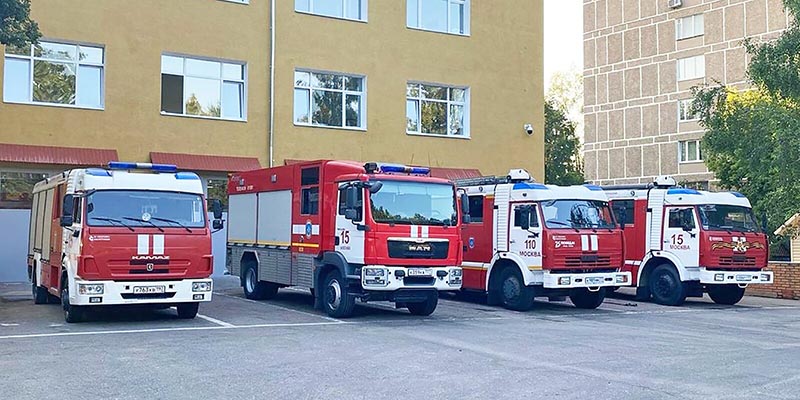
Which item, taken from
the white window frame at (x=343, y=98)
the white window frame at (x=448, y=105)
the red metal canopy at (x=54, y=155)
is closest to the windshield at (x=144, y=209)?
the red metal canopy at (x=54, y=155)

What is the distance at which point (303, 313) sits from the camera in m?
16.7

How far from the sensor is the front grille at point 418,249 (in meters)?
15.2

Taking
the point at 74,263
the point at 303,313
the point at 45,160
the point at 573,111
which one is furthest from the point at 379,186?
the point at 573,111

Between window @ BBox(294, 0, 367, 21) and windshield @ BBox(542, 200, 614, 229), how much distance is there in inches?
451

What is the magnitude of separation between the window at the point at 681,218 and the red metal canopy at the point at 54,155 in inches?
546

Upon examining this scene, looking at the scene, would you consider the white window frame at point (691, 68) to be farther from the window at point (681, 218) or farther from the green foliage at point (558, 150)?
the window at point (681, 218)

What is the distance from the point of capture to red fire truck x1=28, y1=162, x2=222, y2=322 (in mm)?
13859

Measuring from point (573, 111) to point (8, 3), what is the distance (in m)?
49.5

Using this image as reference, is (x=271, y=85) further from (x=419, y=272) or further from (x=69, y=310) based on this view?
(x=69, y=310)

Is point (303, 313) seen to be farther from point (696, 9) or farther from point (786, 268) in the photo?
point (696, 9)

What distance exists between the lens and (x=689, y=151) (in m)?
52.1

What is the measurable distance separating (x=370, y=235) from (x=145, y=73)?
1160cm

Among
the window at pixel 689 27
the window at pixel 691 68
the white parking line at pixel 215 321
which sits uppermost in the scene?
the window at pixel 689 27

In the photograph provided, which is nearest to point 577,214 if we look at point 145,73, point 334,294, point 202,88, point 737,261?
point 737,261
